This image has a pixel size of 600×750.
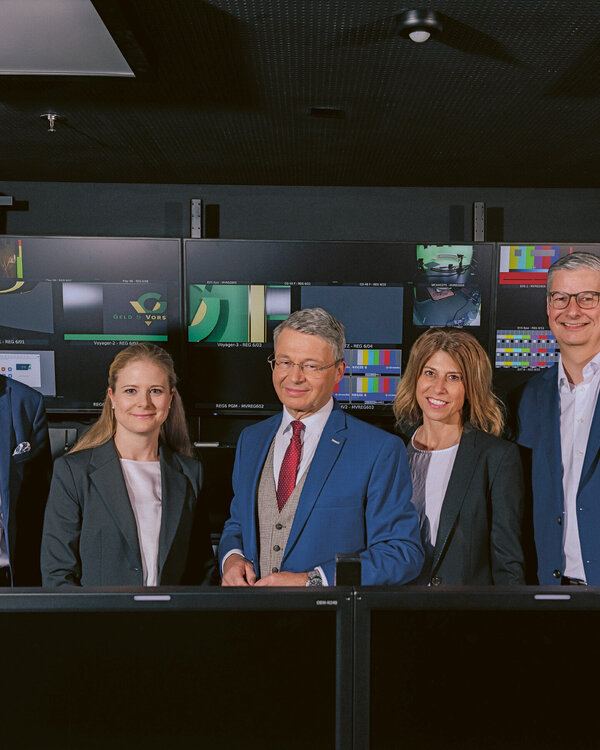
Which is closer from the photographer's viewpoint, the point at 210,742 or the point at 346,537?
the point at 210,742

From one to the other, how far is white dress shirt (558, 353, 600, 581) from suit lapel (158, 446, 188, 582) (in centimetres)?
122

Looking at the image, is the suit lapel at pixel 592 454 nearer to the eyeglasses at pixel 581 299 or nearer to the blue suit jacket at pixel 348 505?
the eyeglasses at pixel 581 299

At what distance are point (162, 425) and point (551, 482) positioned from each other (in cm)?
130

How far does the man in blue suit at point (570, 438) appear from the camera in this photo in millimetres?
1836

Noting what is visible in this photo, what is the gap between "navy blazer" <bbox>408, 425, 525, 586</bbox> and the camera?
1.75 metres

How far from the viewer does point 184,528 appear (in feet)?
5.91

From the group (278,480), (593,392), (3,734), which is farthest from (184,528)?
(593,392)

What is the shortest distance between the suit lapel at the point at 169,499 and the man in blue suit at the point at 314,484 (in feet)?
0.64

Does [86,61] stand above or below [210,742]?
above

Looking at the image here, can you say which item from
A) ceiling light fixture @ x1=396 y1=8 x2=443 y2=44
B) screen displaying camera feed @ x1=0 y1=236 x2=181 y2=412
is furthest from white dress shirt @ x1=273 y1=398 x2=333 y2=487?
screen displaying camera feed @ x1=0 y1=236 x2=181 y2=412

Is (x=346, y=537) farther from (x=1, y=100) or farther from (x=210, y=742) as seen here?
(x=1, y=100)

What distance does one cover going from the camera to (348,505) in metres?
1.53

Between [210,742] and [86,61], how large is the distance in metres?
1.85

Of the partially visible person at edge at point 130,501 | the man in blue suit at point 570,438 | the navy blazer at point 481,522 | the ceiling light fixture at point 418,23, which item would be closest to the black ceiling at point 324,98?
Result: the ceiling light fixture at point 418,23
